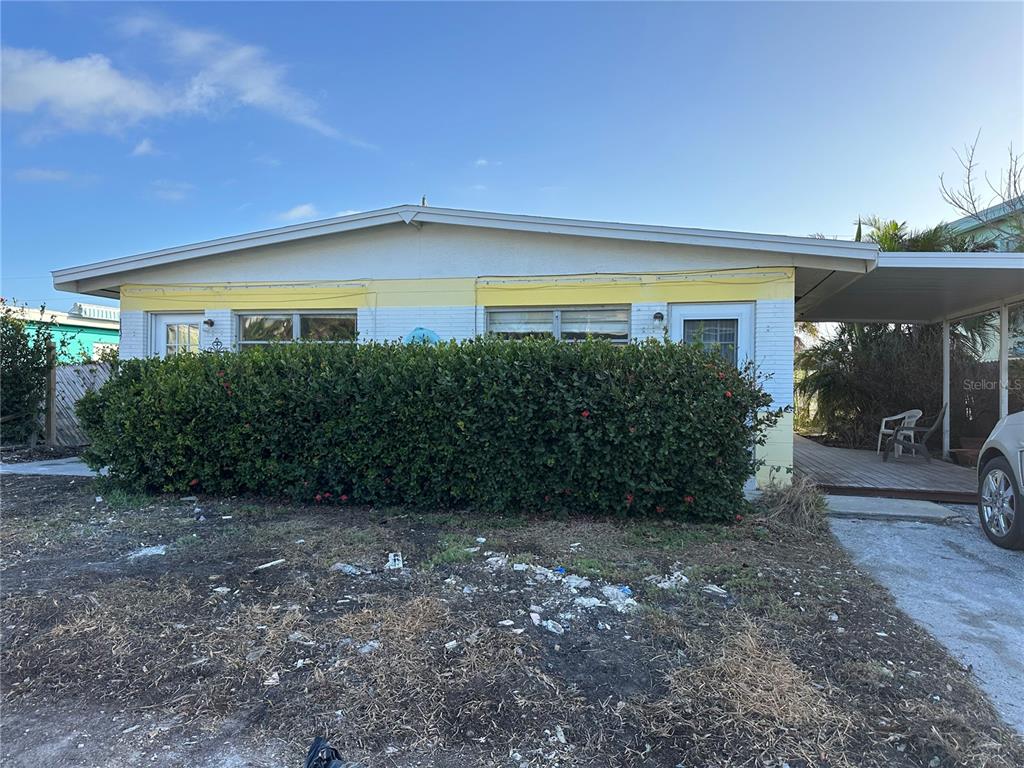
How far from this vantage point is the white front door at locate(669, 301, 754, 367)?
7.15 metres

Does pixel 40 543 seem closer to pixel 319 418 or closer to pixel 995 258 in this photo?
pixel 319 418

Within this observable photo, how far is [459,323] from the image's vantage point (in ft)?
26.7

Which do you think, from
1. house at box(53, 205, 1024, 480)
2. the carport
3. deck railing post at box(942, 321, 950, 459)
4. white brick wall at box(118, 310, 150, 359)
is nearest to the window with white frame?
house at box(53, 205, 1024, 480)

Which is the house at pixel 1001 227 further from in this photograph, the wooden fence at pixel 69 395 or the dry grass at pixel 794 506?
the wooden fence at pixel 69 395

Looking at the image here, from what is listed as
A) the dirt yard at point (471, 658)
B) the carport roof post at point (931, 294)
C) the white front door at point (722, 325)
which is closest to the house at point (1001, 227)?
the carport roof post at point (931, 294)

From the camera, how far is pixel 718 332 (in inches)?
289

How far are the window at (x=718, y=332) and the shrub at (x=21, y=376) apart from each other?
1103 cm

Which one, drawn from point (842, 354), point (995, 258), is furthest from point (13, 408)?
point (842, 354)

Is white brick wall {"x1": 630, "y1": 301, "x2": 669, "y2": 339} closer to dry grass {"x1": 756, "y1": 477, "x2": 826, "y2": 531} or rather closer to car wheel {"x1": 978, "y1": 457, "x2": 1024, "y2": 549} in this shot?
dry grass {"x1": 756, "y1": 477, "x2": 826, "y2": 531}

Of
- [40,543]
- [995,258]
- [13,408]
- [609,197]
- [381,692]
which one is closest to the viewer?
[381,692]

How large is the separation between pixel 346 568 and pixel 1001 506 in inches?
215

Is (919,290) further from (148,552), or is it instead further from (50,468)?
(50,468)

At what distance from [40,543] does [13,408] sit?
7276mm

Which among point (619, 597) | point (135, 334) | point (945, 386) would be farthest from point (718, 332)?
point (135, 334)
